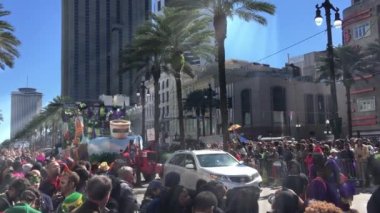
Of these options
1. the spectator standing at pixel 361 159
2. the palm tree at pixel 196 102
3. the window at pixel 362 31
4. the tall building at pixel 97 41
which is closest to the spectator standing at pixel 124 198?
the spectator standing at pixel 361 159

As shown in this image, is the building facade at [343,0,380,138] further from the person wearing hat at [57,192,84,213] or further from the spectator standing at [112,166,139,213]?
the person wearing hat at [57,192,84,213]

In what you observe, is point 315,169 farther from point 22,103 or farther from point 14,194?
point 22,103

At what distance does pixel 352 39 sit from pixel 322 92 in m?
24.0

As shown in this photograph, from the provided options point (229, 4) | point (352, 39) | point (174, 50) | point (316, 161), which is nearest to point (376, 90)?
point (352, 39)

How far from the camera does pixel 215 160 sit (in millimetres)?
15953

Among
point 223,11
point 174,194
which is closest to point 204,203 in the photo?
point 174,194

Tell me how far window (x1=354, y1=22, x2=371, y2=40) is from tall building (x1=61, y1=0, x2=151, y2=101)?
88.1ft

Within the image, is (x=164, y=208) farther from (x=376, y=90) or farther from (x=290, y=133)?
(x=290, y=133)

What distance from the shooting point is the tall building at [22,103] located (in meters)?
167

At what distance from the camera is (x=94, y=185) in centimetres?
434

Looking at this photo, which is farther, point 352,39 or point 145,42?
point 352,39

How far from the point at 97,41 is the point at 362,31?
36581 mm

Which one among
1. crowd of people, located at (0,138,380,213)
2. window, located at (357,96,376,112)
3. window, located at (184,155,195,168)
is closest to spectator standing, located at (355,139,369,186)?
window, located at (184,155,195,168)

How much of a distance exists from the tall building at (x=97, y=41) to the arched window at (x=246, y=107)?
1683 cm
